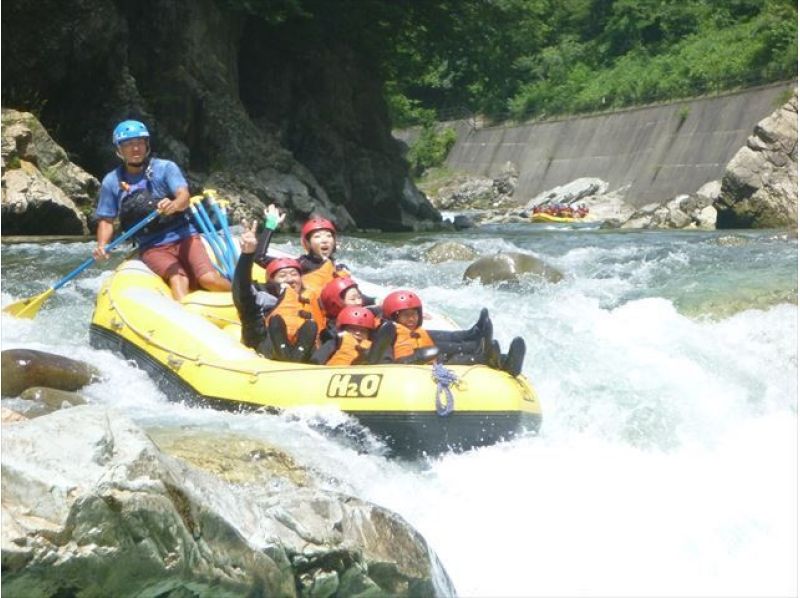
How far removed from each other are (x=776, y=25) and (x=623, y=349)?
24632 mm

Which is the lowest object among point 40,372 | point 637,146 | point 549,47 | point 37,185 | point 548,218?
point 548,218

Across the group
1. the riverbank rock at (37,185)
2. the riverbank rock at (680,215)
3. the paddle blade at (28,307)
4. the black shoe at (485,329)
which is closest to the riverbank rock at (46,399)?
the paddle blade at (28,307)

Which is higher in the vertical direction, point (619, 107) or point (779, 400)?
point (779, 400)

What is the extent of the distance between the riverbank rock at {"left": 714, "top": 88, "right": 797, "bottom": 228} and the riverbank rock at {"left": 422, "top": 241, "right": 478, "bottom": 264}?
9698 mm

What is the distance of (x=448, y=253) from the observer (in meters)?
13.3

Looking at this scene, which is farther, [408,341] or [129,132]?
[129,132]

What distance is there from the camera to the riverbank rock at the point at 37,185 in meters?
13.9

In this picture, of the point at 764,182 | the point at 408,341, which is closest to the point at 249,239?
the point at 408,341

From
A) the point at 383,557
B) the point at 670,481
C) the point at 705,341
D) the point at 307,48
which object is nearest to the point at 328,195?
the point at 307,48

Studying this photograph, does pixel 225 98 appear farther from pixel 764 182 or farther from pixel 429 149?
pixel 429 149

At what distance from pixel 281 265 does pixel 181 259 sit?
118 cm

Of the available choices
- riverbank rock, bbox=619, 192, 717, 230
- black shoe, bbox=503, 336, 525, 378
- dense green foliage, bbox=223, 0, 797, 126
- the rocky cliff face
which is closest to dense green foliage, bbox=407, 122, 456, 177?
dense green foliage, bbox=223, 0, 797, 126

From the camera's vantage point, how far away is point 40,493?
3215 mm

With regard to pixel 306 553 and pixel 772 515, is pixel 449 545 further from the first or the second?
pixel 772 515
